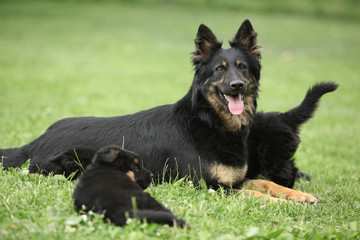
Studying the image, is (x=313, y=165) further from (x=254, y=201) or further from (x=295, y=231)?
(x=295, y=231)

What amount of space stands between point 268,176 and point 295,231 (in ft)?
8.27

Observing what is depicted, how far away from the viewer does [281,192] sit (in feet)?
16.2

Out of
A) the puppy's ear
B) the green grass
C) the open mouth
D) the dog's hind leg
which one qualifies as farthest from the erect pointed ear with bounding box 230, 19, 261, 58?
the puppy's ear

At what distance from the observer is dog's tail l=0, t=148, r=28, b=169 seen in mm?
5035

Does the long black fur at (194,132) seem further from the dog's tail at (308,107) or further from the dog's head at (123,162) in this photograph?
the dog's tail at (308,107)

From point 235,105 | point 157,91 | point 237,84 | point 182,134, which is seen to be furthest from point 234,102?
point 157,91

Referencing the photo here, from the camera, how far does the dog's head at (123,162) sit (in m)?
3.68

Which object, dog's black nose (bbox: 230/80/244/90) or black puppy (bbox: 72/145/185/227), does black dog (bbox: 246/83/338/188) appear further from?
black puppy (bbox: 72/145/185/227)

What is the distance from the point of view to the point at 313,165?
725 centimetres

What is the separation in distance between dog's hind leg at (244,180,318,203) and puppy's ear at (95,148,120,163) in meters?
2.09

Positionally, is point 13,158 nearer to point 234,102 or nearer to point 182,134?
point 182,134

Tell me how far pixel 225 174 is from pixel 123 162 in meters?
1.51

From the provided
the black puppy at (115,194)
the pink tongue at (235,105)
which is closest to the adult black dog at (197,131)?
the pink tongue at (235,105)

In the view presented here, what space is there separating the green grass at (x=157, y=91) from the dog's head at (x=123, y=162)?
1.16ft
